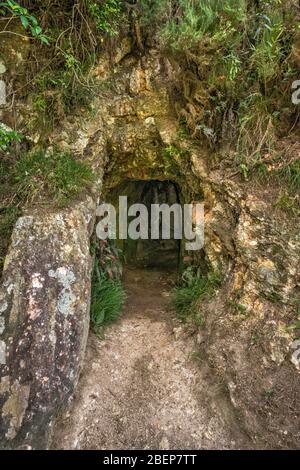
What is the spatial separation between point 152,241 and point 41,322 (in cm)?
381

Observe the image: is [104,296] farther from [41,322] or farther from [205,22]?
[205,22]

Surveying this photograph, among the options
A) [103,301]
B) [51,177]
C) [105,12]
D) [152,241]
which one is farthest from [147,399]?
[105,12]

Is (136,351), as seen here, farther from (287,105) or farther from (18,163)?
(287,105)

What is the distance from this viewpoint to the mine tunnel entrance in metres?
5.65

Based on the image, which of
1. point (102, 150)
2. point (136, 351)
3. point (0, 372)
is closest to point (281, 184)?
point (102, 150)

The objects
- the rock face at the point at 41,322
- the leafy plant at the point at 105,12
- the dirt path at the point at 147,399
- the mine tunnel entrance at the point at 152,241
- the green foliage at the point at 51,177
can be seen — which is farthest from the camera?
the mine tunnel entrance at the point at 152,241

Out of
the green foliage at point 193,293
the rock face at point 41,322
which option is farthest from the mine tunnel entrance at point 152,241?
the rock face at point 41,322

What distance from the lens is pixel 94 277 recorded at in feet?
12.2

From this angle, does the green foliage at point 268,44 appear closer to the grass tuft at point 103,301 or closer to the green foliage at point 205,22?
the green foliage at point 205,22

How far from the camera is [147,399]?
288 centimetres

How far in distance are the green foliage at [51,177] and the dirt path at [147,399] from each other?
5.11 ft

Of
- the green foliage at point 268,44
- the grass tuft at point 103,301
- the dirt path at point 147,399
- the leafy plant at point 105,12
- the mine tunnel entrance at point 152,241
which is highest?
the leafy plant at point 105,12

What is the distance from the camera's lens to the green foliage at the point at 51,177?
3.13 m

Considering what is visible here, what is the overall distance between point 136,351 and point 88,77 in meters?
3.07
